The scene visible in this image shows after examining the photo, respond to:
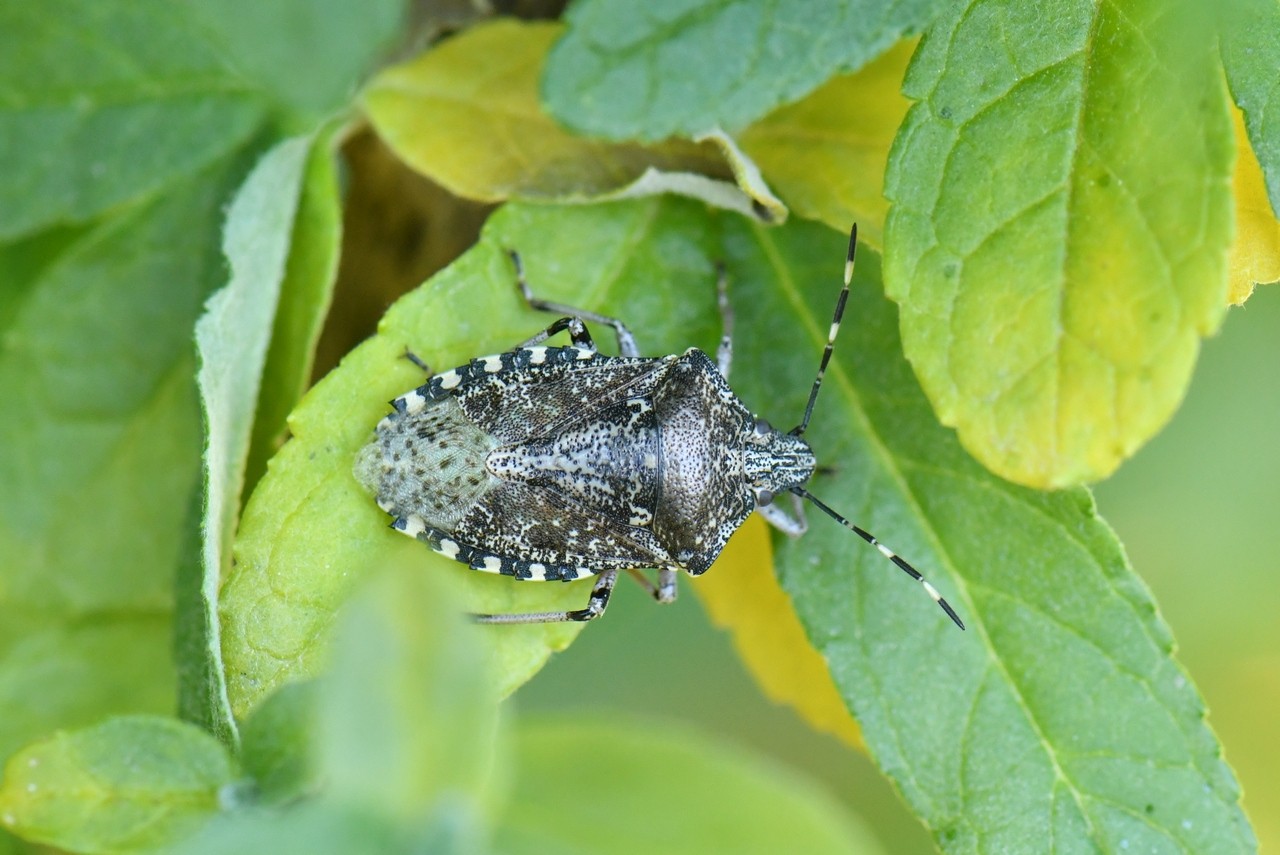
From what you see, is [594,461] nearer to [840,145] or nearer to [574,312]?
[574,312]

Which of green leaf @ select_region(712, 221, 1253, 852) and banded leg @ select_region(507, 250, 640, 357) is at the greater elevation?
banded leg @ select_region(507, 250, 640, 357)

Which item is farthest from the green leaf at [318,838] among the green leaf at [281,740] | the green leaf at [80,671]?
the green leaf at [80,671]

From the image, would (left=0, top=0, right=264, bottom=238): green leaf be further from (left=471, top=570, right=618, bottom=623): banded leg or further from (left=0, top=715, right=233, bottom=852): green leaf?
(left=0, top=715, right=233, bottom=852): green leaf

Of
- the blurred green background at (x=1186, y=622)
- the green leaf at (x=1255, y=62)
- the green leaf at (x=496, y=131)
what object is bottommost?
the blurred green background at (x=1186, y=622)

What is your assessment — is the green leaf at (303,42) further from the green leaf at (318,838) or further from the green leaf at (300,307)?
the green leaf at (318,838)

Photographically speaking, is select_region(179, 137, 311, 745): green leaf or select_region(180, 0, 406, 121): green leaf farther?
select_region(180, 0, 406, 121): green leaf

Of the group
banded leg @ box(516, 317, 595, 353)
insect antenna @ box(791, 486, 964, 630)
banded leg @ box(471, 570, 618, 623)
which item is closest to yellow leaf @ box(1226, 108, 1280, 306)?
insect antenna @ box(791, 486, 964, 630)

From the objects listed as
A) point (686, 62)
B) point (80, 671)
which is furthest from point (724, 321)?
point (80, 671)
